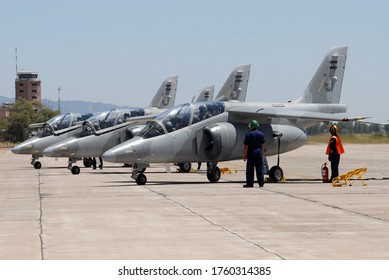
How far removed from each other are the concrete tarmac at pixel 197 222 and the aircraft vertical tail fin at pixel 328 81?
271 inches

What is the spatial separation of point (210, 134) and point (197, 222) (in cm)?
1083

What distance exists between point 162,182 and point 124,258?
15.7 m

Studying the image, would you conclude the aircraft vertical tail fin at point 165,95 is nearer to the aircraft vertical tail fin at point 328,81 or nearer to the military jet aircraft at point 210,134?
the aircraft vertical tail fin at point 328,81

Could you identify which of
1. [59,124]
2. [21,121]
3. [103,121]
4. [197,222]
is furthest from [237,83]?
[21,121]

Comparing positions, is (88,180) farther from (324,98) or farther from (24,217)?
(24,217)

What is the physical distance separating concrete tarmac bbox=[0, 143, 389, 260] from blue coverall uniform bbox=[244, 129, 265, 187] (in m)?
0.56

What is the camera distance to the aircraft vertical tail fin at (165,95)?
46969mm

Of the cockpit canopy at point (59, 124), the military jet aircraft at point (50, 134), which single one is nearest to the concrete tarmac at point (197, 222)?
the military jet aircraft at point (50, 134)

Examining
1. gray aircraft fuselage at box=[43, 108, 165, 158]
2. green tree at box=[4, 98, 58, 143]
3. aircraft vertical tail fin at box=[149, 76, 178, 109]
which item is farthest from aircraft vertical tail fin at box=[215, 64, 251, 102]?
green tree at box=[4, 98, 58, 143]

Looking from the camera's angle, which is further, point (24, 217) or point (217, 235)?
point (24, 217)

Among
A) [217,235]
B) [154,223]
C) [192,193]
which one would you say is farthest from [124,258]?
[192,193]

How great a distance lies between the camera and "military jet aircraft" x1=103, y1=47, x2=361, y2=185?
81.6ft

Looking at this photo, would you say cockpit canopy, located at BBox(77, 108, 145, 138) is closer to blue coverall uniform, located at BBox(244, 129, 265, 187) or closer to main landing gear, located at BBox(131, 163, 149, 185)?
main landing gear, located at BBox(131, 163, 149, 185)
